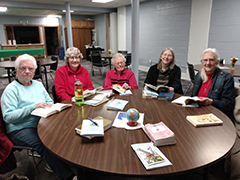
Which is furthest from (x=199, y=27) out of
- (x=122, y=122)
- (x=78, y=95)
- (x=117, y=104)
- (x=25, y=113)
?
(x=25, y=113)

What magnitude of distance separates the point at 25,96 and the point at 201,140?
1.66 meters

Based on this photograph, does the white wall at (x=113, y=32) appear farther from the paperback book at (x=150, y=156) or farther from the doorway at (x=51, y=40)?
the paperback book at (x=150, y=156)

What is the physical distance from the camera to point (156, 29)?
7.37 m

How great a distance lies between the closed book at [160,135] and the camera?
1208mm

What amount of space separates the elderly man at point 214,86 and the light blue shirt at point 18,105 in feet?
5.70

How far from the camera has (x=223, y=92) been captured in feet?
6.68

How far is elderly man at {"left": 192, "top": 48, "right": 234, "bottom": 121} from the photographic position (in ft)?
6.46

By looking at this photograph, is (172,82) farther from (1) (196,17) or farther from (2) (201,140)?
(1) (196,17)

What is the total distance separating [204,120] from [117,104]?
0.86 meters

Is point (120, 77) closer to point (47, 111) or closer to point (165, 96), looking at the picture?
point (165, 96)

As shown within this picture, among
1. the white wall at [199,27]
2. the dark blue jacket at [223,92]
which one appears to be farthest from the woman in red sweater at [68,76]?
the white wall at [199,27]

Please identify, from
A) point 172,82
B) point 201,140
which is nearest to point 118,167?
point 201,140

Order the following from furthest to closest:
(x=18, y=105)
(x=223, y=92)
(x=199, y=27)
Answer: (x=199, y=27), (x=223, y=92), (x=18, y=105)

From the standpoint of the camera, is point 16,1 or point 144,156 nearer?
point 144,156
